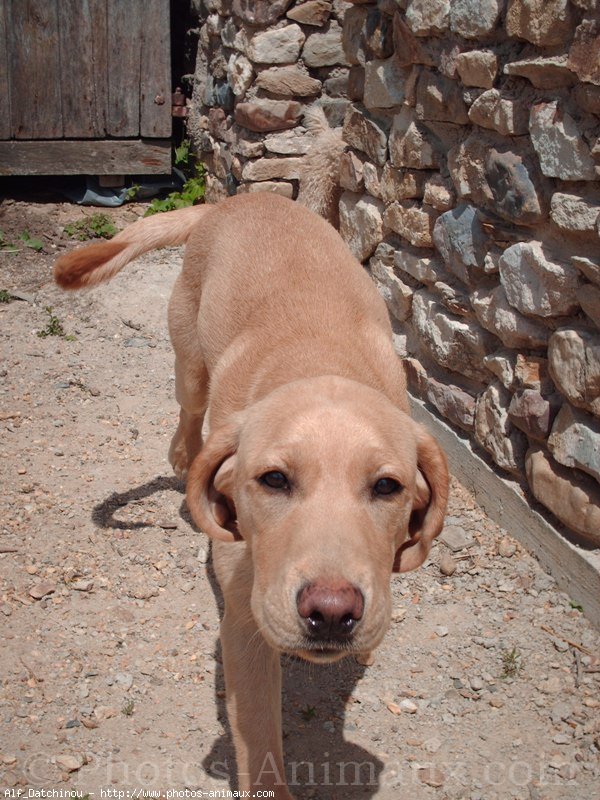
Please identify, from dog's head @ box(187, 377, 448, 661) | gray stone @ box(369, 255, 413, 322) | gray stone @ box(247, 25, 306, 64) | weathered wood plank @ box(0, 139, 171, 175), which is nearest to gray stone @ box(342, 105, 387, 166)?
gray stone @ box(369, 255, 413, 322)

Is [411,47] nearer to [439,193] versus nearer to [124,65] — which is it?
[439,193]

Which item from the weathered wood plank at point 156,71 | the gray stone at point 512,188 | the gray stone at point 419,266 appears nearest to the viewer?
the gray stone at point 512,188

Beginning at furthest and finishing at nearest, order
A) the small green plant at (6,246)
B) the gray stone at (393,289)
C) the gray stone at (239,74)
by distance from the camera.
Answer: the small green plant at (6,246)
the gray stone at (239,74)
the gray stone at (393,289)

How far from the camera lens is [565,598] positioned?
372 centimetres

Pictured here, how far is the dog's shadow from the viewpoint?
3.02 m

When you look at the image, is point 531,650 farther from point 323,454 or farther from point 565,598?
point 323,454

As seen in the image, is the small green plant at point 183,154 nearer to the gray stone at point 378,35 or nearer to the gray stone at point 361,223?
the gray stone at point 361,223

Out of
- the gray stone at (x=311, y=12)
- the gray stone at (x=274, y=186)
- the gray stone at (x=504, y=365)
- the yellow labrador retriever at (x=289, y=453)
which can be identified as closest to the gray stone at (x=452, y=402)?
the gray stone at (x=504, y=365)

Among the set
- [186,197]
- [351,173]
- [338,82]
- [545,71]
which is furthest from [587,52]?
[186,197]

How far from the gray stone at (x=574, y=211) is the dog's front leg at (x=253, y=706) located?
1839mm

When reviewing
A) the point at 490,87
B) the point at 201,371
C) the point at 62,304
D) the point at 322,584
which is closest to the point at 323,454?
the point at 322,584

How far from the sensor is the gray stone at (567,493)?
3447mm

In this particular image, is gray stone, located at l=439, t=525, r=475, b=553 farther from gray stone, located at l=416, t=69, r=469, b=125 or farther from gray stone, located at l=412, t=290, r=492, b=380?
gray stone, located at l=416, t=69, r=469, b=125

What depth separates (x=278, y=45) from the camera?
20.9 ft
